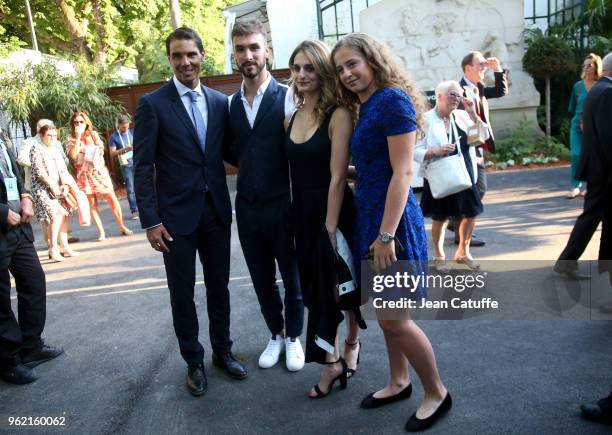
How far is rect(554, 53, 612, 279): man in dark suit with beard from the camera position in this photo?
3.81 m

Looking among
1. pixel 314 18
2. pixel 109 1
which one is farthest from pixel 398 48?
pixel 109 1

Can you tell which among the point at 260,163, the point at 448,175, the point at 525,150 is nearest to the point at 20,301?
the point at 260,163

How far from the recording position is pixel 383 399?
9.37 ft

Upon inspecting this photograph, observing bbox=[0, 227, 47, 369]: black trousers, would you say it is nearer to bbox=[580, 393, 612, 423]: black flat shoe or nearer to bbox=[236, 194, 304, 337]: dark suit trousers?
bbox=[236, 194, 304, 337]: dark suit trousers

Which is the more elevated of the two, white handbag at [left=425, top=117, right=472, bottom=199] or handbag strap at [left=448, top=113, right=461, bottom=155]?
handbag strap at [left=448, top=113, right=461, bottom=155]

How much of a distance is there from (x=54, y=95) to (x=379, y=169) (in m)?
11.9

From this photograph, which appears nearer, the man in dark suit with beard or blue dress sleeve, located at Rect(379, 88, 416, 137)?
blue dress sleeve, located at Rect(379, 88, 416, 137)

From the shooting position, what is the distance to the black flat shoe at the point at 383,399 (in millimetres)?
2848

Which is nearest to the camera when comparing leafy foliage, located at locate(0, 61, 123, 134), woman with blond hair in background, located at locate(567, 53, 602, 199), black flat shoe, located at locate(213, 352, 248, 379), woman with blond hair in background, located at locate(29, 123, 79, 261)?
black flat shoe, located at locate(213, 352, 248, 379)

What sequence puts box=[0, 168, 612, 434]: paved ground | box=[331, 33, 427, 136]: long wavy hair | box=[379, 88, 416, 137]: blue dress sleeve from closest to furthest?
box=[379, 88, 416, 137]: blue dress sleeve, box=[331, 33, 427, 136]: long wavy hair, box=[0, 168, 612, 434]: paved ground

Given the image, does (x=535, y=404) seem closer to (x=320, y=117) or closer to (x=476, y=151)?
(x=320, y=117)

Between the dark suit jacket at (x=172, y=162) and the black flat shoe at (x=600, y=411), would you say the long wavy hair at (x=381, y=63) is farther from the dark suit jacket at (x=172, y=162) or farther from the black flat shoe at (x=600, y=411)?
the black flat shoe at (x=600, y=411)

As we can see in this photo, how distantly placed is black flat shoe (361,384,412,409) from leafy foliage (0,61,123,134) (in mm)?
11461

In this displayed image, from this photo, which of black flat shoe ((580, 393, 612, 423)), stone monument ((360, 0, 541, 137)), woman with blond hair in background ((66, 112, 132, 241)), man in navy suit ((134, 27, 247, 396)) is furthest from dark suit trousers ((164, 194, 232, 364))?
stone monument ((360, 0, 541, 137))
